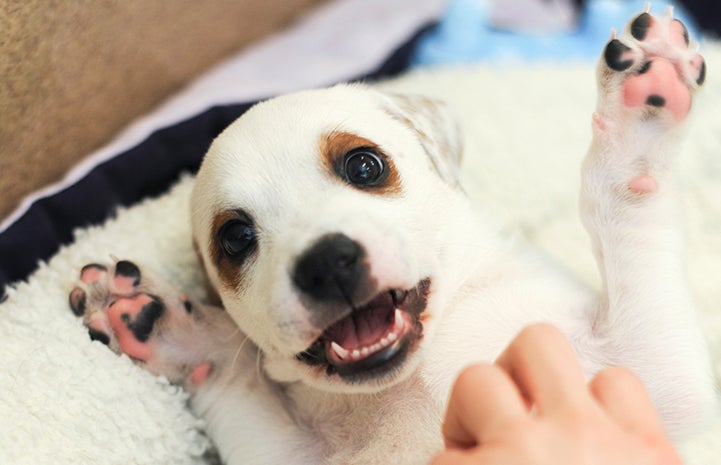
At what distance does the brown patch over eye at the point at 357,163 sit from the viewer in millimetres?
1659

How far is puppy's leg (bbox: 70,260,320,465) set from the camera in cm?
182

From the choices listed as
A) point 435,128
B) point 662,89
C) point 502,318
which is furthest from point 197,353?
point 662,89

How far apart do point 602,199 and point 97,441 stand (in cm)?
125

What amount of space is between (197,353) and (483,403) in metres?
1.03

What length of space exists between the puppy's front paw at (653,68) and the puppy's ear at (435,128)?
45 centimetres

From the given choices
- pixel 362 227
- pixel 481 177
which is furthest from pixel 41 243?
pixel 481 177

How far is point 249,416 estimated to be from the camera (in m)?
1.86

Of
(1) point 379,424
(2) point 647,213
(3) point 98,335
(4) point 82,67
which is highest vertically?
(4) point 82,67

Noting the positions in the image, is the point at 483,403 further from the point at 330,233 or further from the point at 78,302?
the point at 78,302

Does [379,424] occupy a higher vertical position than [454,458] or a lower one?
lower

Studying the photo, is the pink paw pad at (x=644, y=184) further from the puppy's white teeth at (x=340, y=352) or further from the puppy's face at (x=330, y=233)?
the puppy's white teeth at (x=340, y=352)

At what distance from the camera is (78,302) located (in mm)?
1856

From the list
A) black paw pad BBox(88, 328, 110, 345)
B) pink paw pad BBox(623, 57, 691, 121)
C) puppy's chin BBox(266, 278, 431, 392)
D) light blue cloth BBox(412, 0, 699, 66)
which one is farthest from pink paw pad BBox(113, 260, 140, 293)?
light blue cloth BBox(412, 0, 699, 66)

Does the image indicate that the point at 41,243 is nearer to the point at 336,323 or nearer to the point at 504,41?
the point at 336,323
